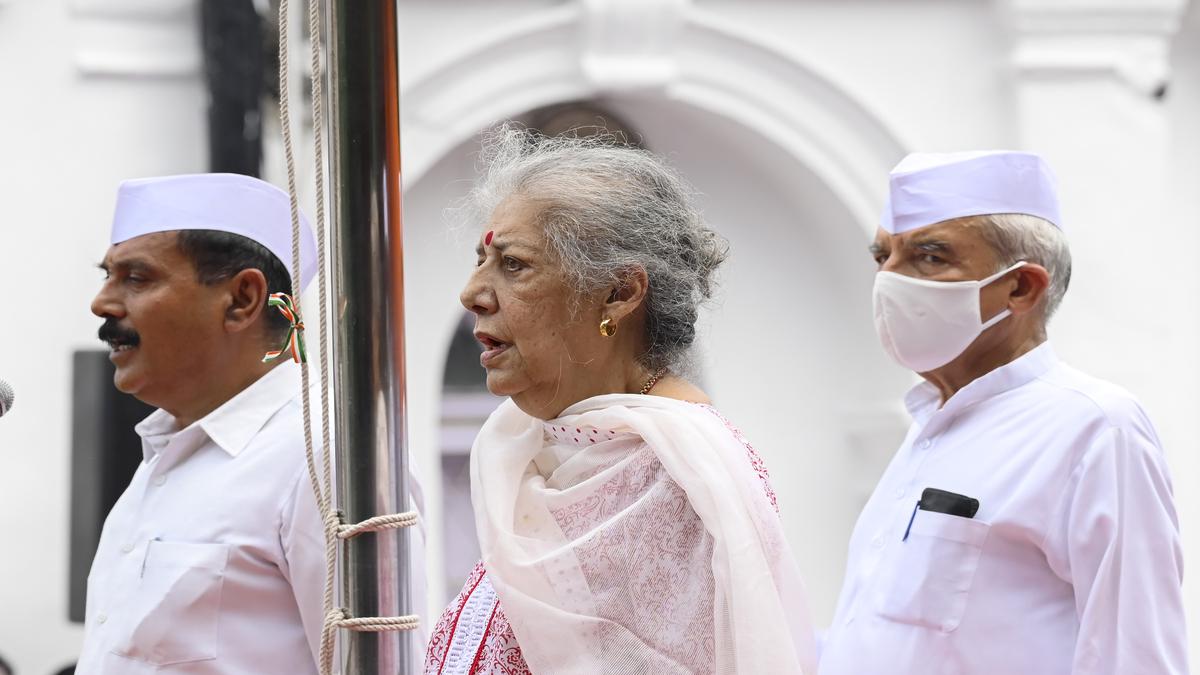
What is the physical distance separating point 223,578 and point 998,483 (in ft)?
4.87

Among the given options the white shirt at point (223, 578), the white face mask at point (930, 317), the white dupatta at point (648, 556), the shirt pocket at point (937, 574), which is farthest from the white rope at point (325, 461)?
the white face mask at point (930, 317)

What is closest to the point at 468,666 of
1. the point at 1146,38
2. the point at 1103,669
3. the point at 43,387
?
the point at 1103,669

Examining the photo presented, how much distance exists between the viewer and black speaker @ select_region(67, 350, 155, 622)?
5418mm

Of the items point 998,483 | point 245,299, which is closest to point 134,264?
point 245,299

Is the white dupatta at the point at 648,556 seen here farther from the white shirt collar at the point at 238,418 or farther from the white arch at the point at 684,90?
the white arch at the point at 684,90

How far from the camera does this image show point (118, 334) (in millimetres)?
2818

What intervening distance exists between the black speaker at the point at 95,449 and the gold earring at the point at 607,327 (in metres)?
3.66

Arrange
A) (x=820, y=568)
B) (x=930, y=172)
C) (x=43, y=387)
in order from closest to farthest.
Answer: (x=930, y=172) < (x=43, y=387) < (x=820, y=568)

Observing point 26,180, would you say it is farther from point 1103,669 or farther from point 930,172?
point 1103,669

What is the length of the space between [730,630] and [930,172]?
1524mm

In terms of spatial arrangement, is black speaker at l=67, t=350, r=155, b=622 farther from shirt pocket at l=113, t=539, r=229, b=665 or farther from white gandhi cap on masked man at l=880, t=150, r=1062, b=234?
white gandhi cap on masked man at l=880, t=150, r=1062, b=234

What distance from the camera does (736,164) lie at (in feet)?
21.7

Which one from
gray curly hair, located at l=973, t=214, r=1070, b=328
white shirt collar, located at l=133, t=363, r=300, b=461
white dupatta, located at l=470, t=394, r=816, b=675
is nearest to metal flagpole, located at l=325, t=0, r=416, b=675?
white dupatta, located at l=470, t=394, r=816, b=675

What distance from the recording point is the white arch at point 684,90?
595cm
